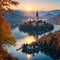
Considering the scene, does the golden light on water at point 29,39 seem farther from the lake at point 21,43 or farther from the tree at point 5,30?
the tree at point 5,30

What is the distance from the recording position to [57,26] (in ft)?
19.5

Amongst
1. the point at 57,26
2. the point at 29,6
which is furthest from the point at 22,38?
the point at 57,26

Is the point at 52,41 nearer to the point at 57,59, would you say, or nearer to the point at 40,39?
the point at 40,39

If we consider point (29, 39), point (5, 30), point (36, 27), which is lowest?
point (29, 39)

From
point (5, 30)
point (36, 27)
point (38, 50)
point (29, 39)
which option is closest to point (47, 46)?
point (38, 50)

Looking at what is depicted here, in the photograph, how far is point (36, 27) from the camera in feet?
18.5

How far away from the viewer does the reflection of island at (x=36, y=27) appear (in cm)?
534

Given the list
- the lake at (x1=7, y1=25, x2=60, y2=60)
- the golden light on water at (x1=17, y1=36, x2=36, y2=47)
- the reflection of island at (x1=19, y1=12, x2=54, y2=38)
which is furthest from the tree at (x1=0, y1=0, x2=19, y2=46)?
the reflection of island at (x1=19, y1=12, x2=54, y2=38)

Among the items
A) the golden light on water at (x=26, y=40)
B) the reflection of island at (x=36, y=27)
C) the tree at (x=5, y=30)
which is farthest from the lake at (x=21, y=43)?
the tree at (x=5, y=30)

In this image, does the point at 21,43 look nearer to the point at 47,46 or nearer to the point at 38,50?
the point at 38,50

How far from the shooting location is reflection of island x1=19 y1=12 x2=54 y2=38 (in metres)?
5.34

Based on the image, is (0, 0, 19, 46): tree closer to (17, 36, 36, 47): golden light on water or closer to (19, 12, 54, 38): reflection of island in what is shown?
(17, 36, 36, 47): golden light on water

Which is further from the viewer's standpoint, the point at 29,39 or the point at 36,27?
the point at 36,27

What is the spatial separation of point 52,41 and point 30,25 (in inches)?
29.0
